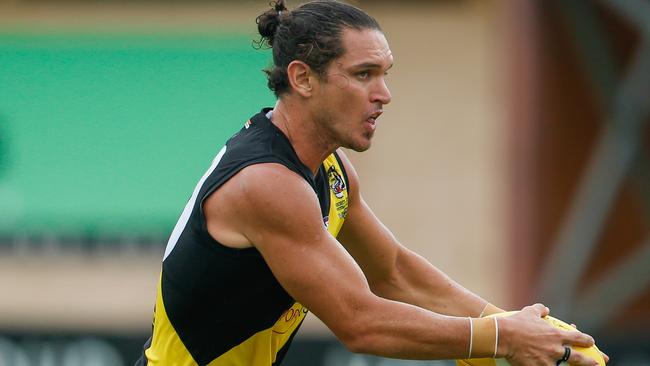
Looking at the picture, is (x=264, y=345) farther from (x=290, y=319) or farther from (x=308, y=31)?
(x=308, y=31)

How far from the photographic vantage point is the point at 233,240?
20.4 feet

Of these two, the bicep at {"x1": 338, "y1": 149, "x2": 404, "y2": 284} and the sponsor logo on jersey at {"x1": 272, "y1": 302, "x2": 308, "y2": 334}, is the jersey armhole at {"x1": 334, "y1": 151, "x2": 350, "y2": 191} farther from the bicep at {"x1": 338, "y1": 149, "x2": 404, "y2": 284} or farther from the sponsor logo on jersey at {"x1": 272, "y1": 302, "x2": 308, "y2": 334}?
the sponsor logo on jersey at {"x1": 272, "y1": 302, "x2": 308, "y2": 334}

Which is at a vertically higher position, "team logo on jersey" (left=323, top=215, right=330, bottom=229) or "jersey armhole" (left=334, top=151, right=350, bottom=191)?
"jersey armhole" (left=334, top=151, right=350, bottom=191)

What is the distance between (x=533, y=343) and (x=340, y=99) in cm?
123

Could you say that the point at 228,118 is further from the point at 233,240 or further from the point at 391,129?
the point at 233,240

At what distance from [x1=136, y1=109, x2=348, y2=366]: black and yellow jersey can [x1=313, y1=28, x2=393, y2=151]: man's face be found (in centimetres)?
20

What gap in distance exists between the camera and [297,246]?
19.8 ft

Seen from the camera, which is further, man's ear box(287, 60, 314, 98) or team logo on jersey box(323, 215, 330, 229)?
team logo on jersey box(323, 215, 330, 229)

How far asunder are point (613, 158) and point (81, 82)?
5.26 meters

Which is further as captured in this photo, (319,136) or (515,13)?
(515,13)

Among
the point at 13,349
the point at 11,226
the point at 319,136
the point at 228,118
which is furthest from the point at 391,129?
the point at 319,136

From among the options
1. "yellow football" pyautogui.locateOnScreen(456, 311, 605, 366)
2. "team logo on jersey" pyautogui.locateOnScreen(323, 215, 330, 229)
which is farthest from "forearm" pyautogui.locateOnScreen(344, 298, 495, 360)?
"team logo on jersey" pyautogui.locateOnScreen(323, 215, 330, 229)

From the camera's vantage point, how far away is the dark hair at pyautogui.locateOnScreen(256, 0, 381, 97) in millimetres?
6281

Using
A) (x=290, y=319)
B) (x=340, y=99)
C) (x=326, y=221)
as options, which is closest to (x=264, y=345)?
(x=290, y=319)
